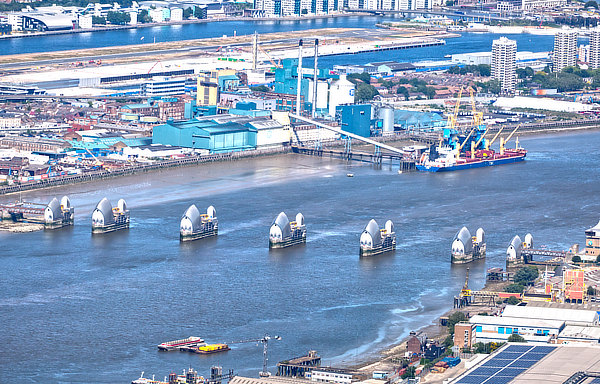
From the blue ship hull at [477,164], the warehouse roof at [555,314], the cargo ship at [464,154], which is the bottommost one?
the blue ship hull at [477,164]

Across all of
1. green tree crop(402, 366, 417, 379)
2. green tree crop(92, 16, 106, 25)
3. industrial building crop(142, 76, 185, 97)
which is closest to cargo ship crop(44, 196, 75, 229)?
green tree crop(402, 366, 417, 379)

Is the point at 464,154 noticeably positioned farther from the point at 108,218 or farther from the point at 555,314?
the point at 555,314

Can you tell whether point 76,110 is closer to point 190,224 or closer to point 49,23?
point 190,224


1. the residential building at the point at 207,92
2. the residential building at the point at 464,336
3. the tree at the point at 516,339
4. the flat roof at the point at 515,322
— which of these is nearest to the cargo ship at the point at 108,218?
the flat roof at the point at 515,322

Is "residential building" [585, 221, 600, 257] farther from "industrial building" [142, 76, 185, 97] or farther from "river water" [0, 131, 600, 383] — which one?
"industrial building" [142, 76, 185, 97]

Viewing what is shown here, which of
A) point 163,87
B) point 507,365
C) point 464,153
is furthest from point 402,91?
point 507,365

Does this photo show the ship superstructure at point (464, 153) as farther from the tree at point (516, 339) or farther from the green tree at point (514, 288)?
the tree at point (516, 339)

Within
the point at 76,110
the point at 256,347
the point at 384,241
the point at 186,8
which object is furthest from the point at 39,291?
the point at 186,8
